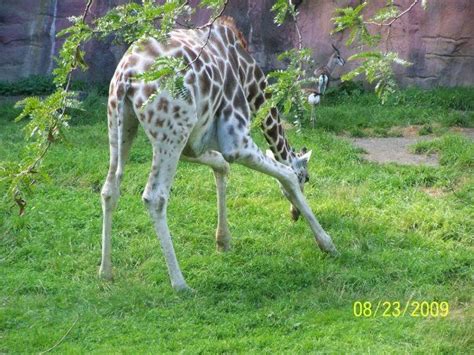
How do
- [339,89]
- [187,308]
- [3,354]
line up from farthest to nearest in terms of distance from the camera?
[339,89] → [187,308] → [3,354]

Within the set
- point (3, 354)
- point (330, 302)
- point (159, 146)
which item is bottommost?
point (3, 354)

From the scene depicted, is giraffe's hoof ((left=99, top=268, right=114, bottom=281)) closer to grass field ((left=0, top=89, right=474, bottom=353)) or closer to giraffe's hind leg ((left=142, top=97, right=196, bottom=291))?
grass field ((left=0, top=89, right=474, bottom=353))

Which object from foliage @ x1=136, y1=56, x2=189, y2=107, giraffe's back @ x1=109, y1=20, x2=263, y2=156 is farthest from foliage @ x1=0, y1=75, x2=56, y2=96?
foliage @ x1=136, y1=56, x2=189, y2=107

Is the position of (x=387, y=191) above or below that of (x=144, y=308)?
above

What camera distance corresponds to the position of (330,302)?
6.05m

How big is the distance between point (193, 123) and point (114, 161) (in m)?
0.76

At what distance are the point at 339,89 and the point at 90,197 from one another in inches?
214

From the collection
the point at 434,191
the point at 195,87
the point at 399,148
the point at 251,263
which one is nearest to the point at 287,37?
the point at 399,148

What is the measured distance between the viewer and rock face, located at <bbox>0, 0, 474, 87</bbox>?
1222 cm

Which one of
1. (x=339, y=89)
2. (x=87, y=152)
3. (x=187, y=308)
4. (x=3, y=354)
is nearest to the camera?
(x=3, y=354)

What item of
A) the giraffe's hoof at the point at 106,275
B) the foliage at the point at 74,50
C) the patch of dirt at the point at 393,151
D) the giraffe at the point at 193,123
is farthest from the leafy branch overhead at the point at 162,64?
the patch of dirt at the point at 393,151

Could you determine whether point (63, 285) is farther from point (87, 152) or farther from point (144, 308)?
point (87, 152)

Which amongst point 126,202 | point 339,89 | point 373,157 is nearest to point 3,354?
point 126,202

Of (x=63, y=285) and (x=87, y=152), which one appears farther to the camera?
(x=87, y=152)
